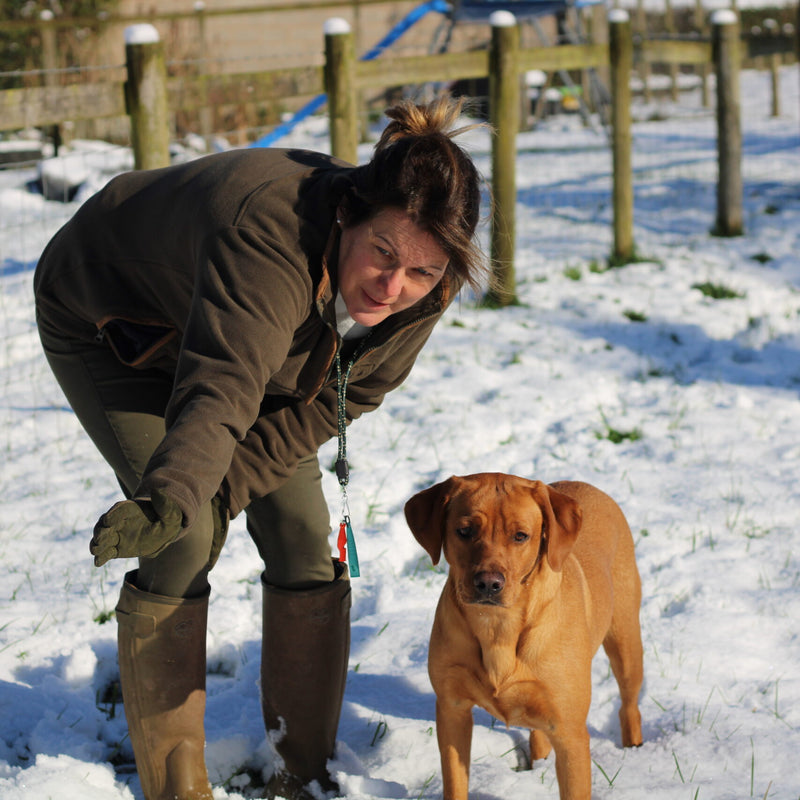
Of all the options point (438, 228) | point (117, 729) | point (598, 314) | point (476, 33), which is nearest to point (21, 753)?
point (117, 729)

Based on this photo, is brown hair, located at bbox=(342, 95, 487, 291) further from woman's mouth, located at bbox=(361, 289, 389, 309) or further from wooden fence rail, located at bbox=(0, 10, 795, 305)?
wooden fence rail, located at bbox=(0, 10, 795, 305)

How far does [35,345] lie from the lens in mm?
6352

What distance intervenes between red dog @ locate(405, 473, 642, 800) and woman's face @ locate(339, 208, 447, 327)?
61 cm

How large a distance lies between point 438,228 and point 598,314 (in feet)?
16.6

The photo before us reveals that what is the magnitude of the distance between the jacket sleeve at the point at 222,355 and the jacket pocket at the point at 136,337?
392mm

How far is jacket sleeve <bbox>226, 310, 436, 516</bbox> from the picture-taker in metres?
Result: 2.61

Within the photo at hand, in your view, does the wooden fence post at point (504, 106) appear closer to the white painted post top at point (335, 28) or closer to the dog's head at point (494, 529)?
the white painted post top at point (335, 28)

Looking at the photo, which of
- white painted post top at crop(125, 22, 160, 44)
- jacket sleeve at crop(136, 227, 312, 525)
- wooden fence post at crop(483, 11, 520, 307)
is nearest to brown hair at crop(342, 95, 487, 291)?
jacket sleeve at crop(136, 227, 312, 525)

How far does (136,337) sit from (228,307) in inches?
22.3

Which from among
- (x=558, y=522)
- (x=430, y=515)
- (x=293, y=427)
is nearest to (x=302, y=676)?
(x=430, y=515)

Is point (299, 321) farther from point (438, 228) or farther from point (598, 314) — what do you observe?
point (598, 314)

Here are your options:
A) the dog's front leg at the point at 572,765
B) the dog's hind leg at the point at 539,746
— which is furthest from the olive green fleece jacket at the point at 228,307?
the dog's hind leg at the point at 539,746

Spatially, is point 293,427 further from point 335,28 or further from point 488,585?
point 335,28

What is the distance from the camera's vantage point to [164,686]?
2.62 meters
